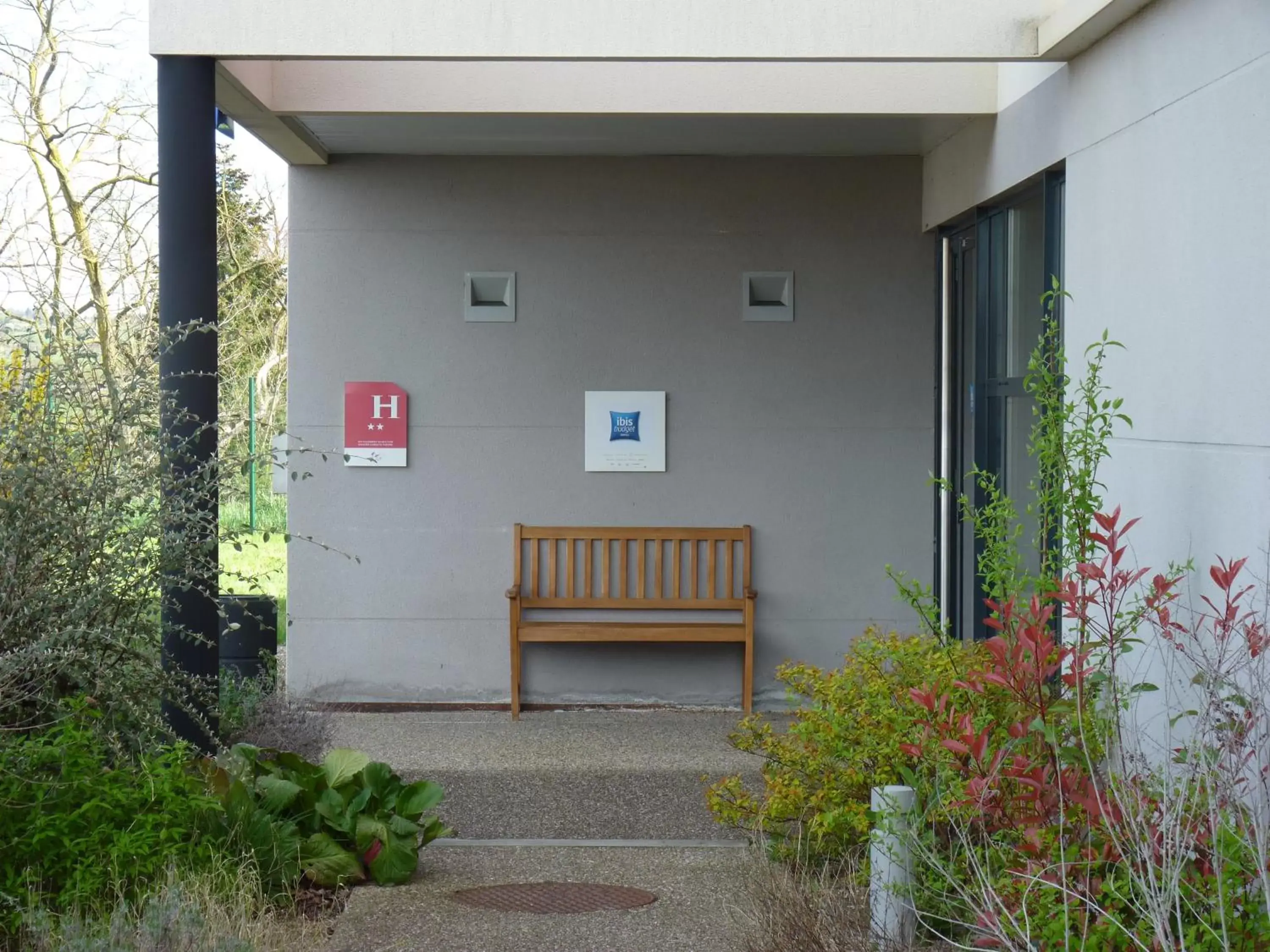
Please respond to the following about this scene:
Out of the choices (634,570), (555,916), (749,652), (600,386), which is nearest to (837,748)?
(555,916)

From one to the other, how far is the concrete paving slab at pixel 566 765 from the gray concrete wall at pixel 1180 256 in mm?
2121

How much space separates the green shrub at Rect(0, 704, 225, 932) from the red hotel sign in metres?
3.79

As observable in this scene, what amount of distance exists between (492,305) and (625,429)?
102 cm

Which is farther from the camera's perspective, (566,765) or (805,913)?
(566,765)

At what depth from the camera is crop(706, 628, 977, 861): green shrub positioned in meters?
4.26

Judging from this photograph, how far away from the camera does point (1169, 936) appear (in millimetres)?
2816

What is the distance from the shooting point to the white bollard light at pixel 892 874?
3.66m

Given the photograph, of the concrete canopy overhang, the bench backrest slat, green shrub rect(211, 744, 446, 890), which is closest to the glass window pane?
the concrete canopy overhang

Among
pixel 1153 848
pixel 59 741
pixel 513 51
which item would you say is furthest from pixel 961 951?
pixel 513 51

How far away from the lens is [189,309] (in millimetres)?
5004

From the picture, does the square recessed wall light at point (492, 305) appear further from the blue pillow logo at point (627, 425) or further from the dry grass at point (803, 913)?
the dry grass at point (803, 913)

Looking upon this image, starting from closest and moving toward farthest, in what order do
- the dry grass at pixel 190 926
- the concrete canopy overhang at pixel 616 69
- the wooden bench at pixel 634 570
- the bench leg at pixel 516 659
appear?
the dry grass at pixel 190 926 < the concrete canopy overhang at pixel 616 69 < the bench leg at pixel 516 659 < the wooden bench at pixel 634 570

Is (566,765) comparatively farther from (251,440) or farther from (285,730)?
(251,440)

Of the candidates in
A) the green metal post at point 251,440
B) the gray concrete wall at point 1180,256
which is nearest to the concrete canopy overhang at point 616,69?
the gray concrete wall at point 1180,256
